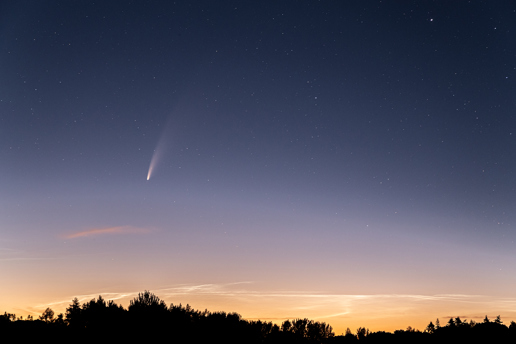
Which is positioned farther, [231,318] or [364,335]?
[364,335]

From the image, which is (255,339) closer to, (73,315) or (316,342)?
(73,315)

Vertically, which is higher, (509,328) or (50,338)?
(50,338)

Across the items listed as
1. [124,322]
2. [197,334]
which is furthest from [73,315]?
[197,334]

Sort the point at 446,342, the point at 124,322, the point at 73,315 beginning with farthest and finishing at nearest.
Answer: the point at 446,342, the point at 73,315, the point at 124,322

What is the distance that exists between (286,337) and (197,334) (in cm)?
4944

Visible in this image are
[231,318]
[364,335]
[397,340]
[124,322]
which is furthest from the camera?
[364,335]

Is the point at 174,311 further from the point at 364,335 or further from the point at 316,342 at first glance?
the point at 364,335

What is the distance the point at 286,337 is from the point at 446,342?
145 ft

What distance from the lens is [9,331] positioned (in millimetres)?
63812

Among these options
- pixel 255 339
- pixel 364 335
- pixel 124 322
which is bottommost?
pixel 364 335

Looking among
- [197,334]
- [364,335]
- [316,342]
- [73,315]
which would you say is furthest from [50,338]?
[364,335]

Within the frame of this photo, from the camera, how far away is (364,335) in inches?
5384

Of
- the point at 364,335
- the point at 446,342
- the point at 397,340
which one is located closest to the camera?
the point at 446,342

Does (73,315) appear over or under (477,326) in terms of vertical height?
over
